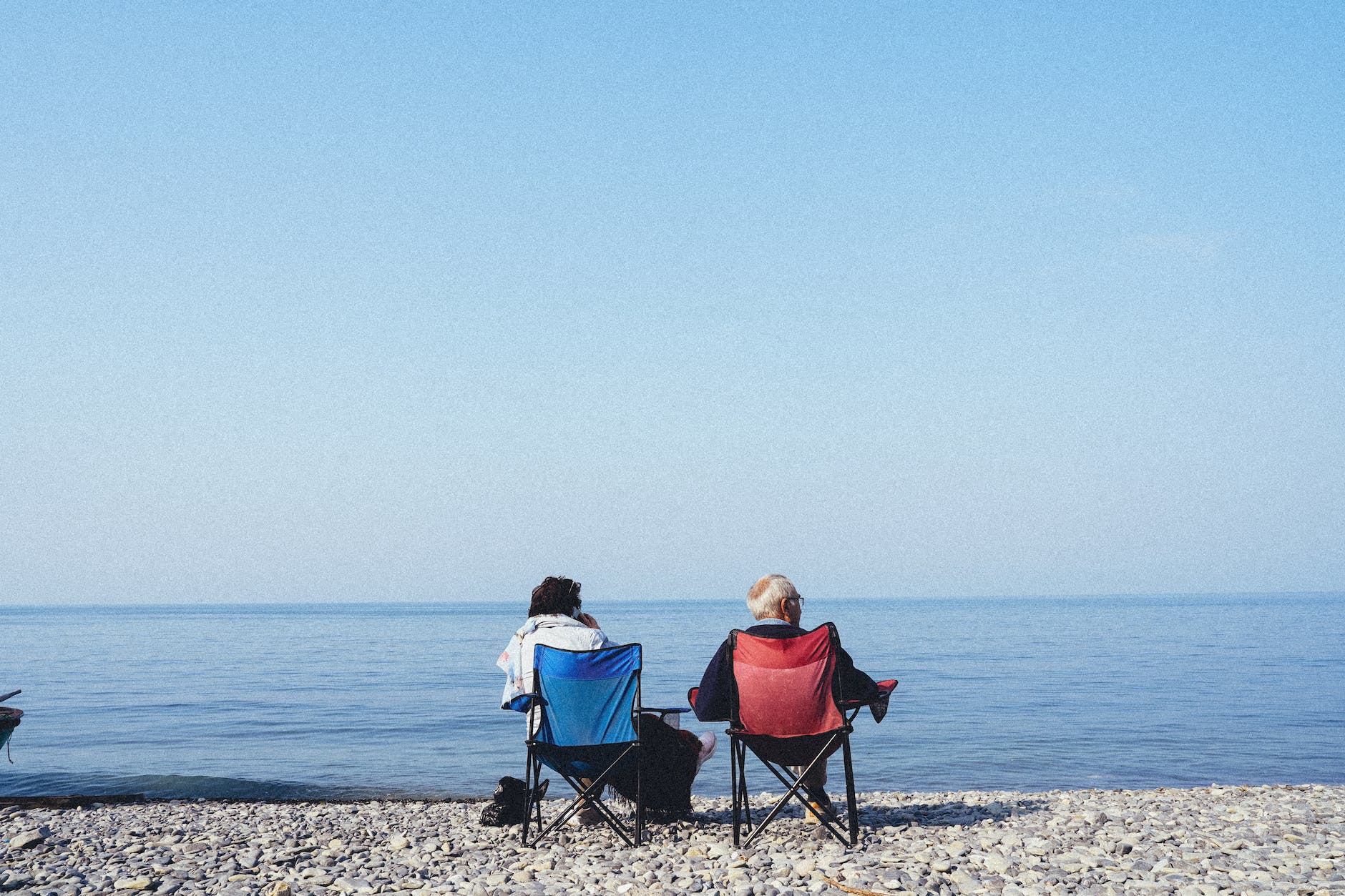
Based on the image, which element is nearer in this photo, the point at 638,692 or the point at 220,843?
the point at 638,692

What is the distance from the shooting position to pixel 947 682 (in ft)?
75.0

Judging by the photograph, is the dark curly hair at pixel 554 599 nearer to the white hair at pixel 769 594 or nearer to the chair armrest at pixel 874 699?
the white hair at pixel 769 594

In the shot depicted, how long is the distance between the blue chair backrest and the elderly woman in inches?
7.9

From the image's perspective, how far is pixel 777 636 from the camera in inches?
230

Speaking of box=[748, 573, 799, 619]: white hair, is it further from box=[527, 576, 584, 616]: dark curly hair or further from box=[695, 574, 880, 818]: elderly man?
box=[527, 576, 584, 616]: dark curly hair

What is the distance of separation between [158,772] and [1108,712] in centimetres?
1447

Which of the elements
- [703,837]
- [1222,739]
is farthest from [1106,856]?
[1222,739]

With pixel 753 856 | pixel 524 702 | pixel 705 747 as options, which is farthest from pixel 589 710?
pixel 753 856

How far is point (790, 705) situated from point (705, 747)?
1.17 metres

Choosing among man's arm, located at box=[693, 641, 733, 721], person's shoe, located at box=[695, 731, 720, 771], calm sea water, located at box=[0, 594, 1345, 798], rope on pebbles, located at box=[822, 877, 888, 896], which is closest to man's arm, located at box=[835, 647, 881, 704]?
man's arm, located at box=[693, 641, 733, 721]

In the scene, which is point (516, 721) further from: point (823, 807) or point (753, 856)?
point (753, 856)

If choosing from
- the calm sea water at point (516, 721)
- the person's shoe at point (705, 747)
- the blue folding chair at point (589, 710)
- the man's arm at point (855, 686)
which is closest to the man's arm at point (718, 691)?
the blue folding chair at point (589, 710)

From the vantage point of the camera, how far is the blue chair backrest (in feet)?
18.9

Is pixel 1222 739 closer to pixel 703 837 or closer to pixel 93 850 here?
pixel 703 837
